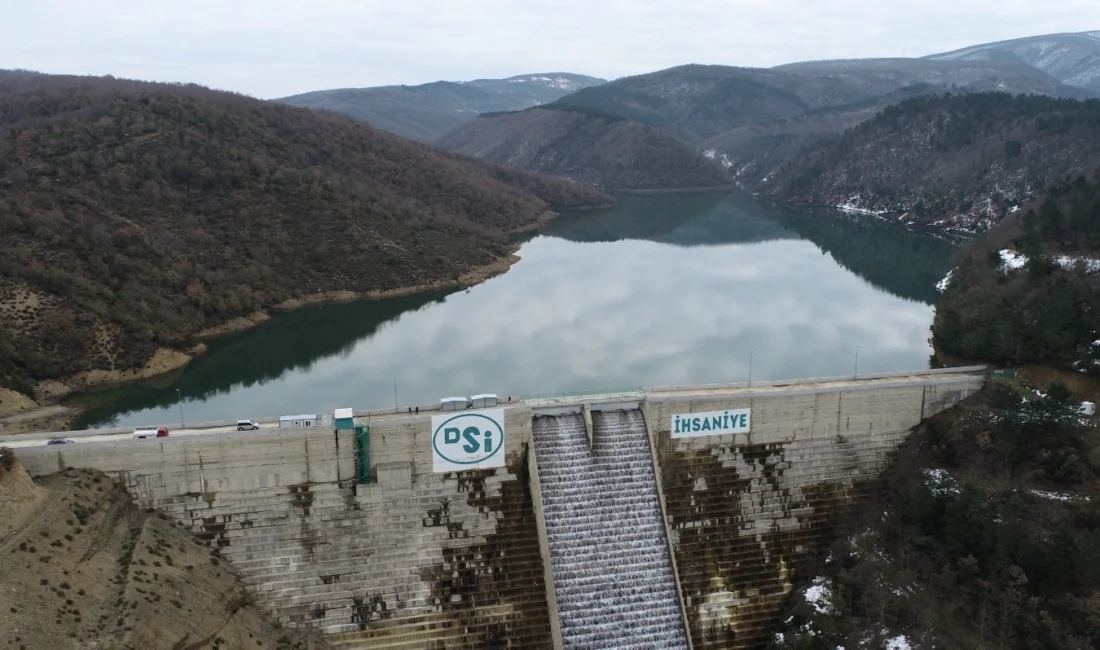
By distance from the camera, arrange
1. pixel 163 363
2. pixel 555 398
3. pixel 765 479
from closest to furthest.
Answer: pixel 765 479, pixel 555 398, pixel 163 363

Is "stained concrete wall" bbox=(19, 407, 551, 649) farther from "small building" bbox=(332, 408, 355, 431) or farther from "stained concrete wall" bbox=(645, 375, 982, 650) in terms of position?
"stained concrete wall" bbox=(645, 375, 982, 650)

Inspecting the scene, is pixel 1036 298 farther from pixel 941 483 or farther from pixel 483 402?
pixel 483 402

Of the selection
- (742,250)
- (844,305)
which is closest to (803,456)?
(844,305)

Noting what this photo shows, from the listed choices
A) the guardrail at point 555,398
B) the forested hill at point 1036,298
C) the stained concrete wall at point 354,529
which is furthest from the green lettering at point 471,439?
the forested hill at point 1036,298

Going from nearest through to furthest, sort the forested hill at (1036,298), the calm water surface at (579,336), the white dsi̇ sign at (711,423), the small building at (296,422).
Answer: the small building at (296,422) → the white dsi̇ sign at (711,423) → the forested hill at (1036,298) → the calm water surface at (579,336)

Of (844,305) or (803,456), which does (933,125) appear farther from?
(803,456)

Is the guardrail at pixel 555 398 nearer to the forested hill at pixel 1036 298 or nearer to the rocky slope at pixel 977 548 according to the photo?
the forested hill at pixel 1036 298

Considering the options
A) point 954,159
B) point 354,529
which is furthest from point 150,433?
point 954,159

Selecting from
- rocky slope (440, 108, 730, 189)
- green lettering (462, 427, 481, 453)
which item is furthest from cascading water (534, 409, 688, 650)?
rocky slope (440, 108, 730, 189)
